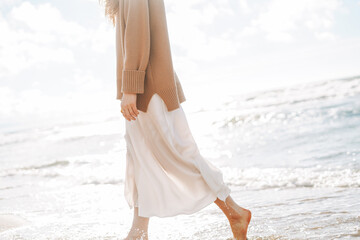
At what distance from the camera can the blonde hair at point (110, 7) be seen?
253 centimetres

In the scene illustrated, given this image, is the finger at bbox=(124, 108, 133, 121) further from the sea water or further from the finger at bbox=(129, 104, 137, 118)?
the sea water

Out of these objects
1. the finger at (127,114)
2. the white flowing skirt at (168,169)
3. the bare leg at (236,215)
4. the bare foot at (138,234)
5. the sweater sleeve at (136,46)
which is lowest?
the bare foot at (138,234)

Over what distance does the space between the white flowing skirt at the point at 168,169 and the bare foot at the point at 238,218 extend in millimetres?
138

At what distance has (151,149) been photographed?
2389mm

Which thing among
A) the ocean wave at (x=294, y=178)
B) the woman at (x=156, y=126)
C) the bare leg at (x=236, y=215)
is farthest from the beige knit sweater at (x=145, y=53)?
the ocean wave at (x=294, y=178)

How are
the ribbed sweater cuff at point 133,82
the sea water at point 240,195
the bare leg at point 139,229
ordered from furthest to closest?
the sea water at point 240,195
the bare leg at point 139,229
the ribbed sweater cuff at point 133,82

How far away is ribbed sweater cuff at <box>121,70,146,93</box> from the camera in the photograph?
88.7 inches

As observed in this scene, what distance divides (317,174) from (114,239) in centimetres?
285

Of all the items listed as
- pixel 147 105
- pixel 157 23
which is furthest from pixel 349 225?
pixel 157 23

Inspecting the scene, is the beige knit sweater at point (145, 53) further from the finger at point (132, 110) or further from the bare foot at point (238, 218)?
the bare foot at point (238, 218)

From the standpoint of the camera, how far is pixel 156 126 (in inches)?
92.5

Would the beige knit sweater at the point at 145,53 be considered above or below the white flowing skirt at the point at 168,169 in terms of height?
above

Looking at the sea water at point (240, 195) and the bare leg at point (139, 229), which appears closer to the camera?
the bare leg at point (139, 229)

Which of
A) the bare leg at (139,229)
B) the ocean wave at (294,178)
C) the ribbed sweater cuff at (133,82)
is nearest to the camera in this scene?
the ribbed sweater cuff at (133,82)
